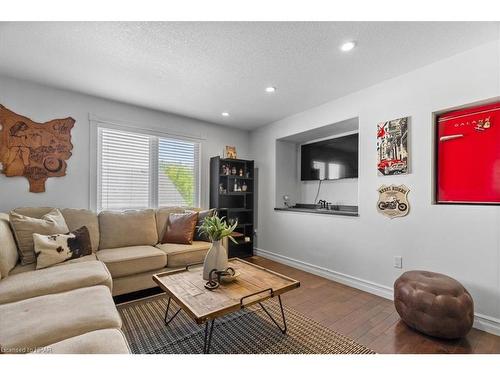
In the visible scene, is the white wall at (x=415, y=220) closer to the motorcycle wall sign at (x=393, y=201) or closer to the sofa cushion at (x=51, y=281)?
the motorcycle wall sign at (x=393, y=201)

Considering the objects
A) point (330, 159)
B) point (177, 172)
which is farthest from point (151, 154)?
point (330, 159)

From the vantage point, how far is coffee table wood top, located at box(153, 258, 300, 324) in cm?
138

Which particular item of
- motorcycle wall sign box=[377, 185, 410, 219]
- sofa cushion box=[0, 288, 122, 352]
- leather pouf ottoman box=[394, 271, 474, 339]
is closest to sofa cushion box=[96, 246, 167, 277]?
sofa cushion box=[0, 288, 122, 352]

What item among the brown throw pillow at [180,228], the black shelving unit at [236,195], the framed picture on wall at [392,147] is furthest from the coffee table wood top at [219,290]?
the black shelving unit at [236,195]

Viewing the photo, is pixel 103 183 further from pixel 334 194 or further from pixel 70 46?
pixel 334 194

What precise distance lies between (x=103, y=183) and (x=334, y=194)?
11.1ft

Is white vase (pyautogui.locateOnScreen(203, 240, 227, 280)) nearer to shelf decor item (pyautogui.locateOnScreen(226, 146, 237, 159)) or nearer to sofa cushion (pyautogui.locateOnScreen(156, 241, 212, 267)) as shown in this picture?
sofa cushion (pyautogui.locateOnScreen(156, 241, 212, 267))

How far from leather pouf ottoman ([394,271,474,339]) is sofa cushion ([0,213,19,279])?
3193mm

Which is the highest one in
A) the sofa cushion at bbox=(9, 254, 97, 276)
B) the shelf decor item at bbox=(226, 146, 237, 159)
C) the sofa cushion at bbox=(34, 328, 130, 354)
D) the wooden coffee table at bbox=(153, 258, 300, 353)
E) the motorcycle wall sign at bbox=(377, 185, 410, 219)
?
the shelf decor item at bbox=(226, 146, 237, 159)

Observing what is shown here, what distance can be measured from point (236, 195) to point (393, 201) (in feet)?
8.27

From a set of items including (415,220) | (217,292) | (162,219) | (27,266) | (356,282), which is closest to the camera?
(217,292)

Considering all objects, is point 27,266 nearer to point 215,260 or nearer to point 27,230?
point 27,230

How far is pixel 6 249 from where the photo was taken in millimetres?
1804
